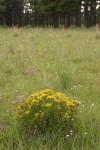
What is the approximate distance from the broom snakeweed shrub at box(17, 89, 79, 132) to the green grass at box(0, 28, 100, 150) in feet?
0.40

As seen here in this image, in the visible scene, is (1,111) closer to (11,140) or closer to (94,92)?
(11,140)

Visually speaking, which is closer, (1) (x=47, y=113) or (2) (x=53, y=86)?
(1) (x=47, y=113)

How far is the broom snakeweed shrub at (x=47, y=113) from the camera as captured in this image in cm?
357

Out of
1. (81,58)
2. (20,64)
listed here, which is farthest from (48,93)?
(81,58)

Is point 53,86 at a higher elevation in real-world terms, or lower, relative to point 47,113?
lower

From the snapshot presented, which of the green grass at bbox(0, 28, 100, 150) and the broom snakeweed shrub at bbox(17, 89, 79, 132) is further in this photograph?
the broom snakeweed shrub at bbox(17, 89, 79, 132)

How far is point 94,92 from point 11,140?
2.44 m

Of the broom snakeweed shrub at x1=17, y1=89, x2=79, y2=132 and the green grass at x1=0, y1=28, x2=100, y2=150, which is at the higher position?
the broom snakeweed shrub at x1=17, y1=89, x2=79, y2=132

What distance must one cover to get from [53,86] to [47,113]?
240cm

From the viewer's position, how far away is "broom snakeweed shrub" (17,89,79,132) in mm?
3568

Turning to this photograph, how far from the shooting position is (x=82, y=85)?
617 cm

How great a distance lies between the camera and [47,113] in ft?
11.7

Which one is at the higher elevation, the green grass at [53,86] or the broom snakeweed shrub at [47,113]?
the broom snakeweed shrub at [47,113]

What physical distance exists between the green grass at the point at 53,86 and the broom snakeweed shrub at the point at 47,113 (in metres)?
0.12
